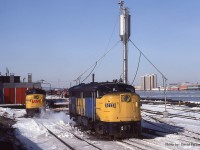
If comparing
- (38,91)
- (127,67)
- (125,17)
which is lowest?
(38,91)

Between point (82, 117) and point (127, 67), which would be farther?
point (127, 67)

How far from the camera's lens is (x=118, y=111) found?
1684cm

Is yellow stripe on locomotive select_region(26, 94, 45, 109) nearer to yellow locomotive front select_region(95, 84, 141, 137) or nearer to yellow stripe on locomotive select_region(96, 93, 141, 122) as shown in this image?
yellow locomotive front select_region(95, 84, 141, 137)

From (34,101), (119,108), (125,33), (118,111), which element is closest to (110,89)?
(119,108)

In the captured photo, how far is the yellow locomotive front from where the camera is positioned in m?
16.7

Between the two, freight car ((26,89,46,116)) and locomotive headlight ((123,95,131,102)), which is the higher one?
locomotive headlight ((123,95,131,102))

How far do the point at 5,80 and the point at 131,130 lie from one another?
55.6 metres

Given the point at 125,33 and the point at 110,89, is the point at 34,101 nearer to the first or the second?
the point at 125,33

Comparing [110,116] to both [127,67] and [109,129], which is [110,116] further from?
[127,67]

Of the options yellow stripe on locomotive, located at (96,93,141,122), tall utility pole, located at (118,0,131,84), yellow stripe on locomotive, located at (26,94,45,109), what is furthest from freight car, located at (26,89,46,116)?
yellow stripe on locomotive, located at (96,93,141,122)

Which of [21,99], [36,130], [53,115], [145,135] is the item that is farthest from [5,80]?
[145,135]

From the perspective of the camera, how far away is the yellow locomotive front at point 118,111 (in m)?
16.7

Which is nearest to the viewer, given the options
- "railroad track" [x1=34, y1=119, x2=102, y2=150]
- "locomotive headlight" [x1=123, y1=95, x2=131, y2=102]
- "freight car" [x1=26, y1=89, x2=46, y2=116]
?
"railroad track" [x1=34, y1=119, x2=102, y2=150]

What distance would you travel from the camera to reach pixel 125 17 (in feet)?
104
